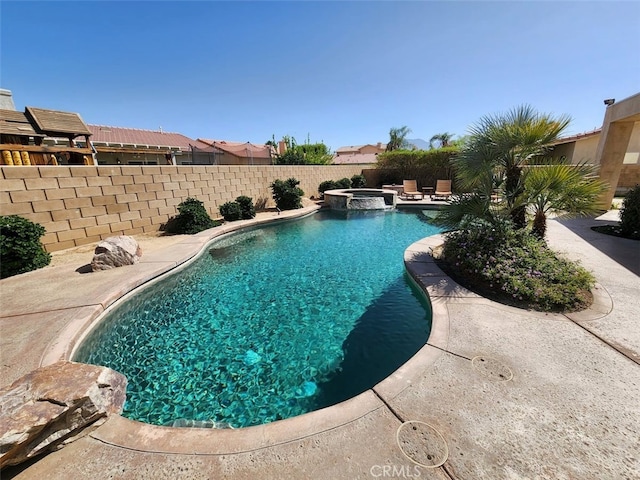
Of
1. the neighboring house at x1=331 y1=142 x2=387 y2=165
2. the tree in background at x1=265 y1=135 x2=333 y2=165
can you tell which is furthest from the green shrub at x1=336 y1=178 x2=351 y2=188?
the neighboring house at x1=331 y1=142 x2=387 y2=165

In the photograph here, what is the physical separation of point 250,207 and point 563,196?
9717 mm

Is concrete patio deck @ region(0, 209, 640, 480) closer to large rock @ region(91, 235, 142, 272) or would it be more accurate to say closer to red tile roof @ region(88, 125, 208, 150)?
large rock @ region(91, 235, 142, 272)

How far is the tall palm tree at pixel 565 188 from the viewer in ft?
14.8

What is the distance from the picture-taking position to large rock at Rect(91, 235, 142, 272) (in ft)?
17.8

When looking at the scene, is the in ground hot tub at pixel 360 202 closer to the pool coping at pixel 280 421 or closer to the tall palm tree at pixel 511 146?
the tall palm tree at pixel 511 146

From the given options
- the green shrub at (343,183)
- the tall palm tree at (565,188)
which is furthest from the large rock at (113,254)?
the green shrub at (343,183)

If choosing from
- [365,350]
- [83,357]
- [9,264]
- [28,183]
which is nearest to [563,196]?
[365,350]

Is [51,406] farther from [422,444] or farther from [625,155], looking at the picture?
[625,155]

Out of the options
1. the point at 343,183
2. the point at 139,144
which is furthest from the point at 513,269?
the point at 139,144

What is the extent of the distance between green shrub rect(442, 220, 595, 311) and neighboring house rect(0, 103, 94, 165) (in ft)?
32.6

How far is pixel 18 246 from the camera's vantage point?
514 cm

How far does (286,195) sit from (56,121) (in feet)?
26.3

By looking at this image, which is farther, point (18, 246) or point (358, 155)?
point (358, 155)

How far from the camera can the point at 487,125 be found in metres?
5.08
